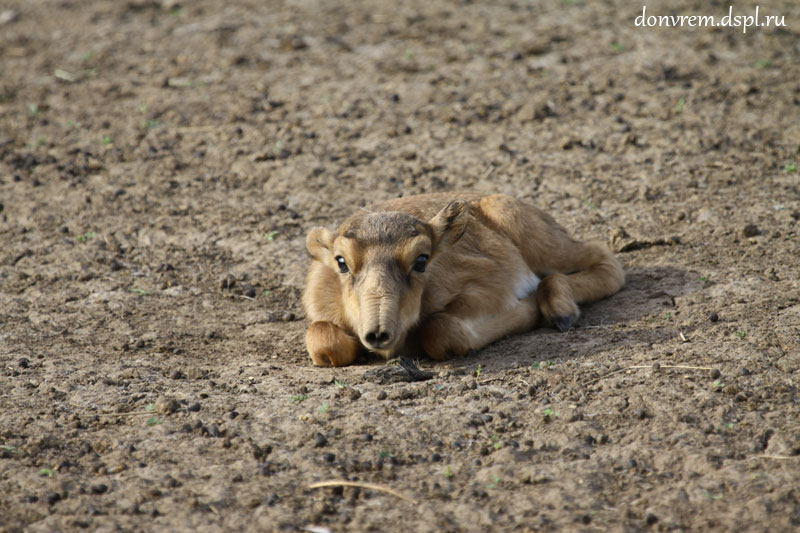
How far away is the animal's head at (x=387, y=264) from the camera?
666 cm

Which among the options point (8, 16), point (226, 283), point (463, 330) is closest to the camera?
point (463, 330)

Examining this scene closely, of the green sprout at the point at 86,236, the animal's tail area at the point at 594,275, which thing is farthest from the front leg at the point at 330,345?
the green sprout at the point at 86,236

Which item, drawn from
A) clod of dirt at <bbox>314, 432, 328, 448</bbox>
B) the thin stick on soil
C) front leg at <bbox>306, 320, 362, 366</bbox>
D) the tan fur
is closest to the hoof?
the tan fur

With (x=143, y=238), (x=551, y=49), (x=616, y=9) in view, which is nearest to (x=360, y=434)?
(x=143, y=238)

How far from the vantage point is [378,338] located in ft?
21.6

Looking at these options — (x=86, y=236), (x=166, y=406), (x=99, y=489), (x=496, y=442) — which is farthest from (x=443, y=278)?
(x=86, y=236)

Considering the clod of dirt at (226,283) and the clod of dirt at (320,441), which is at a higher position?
the clod of dirt at (226,283)

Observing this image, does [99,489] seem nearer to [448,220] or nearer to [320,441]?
[320,441]

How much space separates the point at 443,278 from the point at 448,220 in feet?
1.93

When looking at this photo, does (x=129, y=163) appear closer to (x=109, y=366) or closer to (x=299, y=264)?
(x=299, y=264)

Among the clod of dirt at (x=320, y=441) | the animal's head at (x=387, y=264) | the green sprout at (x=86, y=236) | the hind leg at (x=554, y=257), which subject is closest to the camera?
the clod of dirt at (x=320, y=441)

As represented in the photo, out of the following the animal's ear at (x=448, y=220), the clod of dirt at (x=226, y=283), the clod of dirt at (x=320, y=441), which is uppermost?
the animal's ear at (x=448, y=220)

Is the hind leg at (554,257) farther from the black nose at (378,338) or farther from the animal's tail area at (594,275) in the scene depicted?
the black nose at (378,338)

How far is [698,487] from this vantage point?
505 centimetres
